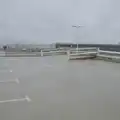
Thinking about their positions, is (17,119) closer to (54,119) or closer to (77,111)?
(54,119)

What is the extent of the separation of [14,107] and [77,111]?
1.26 m

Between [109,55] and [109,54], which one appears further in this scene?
[109,54]

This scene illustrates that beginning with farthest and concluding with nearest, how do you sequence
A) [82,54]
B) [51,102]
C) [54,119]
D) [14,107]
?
[82,54], [51,102], [14,107], [54,119]

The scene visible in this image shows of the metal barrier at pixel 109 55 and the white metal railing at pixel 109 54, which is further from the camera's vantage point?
the white metal railing at pixel 109 54

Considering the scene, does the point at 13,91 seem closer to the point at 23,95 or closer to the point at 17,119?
the point at 23,95

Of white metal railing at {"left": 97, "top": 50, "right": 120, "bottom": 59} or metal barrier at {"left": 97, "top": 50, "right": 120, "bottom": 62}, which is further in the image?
white metal railing at {"left": 97, "top": 50, "right": 120, "bottom": 59}

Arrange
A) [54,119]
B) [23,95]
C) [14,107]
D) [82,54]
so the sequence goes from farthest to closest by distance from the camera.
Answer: [82,54] < [23,95] < [14,107] < [54,119]

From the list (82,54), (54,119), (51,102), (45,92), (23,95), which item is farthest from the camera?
(82,54)

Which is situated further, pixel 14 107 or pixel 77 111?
pixel 14 107

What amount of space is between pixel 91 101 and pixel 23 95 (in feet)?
5.56

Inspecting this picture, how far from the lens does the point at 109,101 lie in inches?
185

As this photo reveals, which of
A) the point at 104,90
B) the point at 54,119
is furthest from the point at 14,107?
the point at 104,90

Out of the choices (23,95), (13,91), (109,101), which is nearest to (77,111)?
(109,101)

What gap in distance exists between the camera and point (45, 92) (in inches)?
223
